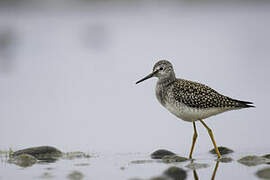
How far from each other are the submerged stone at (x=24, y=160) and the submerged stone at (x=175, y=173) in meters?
2.51

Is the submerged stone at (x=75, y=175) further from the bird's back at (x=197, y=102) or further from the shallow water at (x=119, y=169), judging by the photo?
Answer: the bird's back at (x=197, y=102)

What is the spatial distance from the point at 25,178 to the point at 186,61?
13.8 metres

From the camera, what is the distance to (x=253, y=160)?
28.0ft

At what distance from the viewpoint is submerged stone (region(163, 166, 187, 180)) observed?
25.4 ft

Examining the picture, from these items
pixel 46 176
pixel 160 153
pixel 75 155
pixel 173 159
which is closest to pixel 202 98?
pixel 173 159

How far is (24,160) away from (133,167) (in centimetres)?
200

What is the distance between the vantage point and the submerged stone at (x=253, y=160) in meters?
8.42

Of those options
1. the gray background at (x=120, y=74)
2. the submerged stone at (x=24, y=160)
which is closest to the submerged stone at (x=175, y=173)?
the gray background at (x=120, y=74)

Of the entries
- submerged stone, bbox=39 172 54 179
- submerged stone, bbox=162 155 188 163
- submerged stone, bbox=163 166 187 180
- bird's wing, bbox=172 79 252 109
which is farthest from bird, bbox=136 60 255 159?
submerged stone, bbox=39 172 54 179

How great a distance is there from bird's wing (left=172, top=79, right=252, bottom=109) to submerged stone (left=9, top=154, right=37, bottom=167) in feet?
9.27

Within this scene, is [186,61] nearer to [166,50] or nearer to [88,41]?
[166,50]

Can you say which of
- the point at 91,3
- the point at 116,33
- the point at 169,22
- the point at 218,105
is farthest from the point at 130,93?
the point at 91,3

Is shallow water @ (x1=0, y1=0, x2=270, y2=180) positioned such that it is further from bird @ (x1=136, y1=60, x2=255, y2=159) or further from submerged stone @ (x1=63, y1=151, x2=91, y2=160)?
bird @ (x1=136, y1=60, x2=255, y2=159)

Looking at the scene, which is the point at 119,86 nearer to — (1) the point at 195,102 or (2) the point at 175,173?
(1) the point at 195,102
